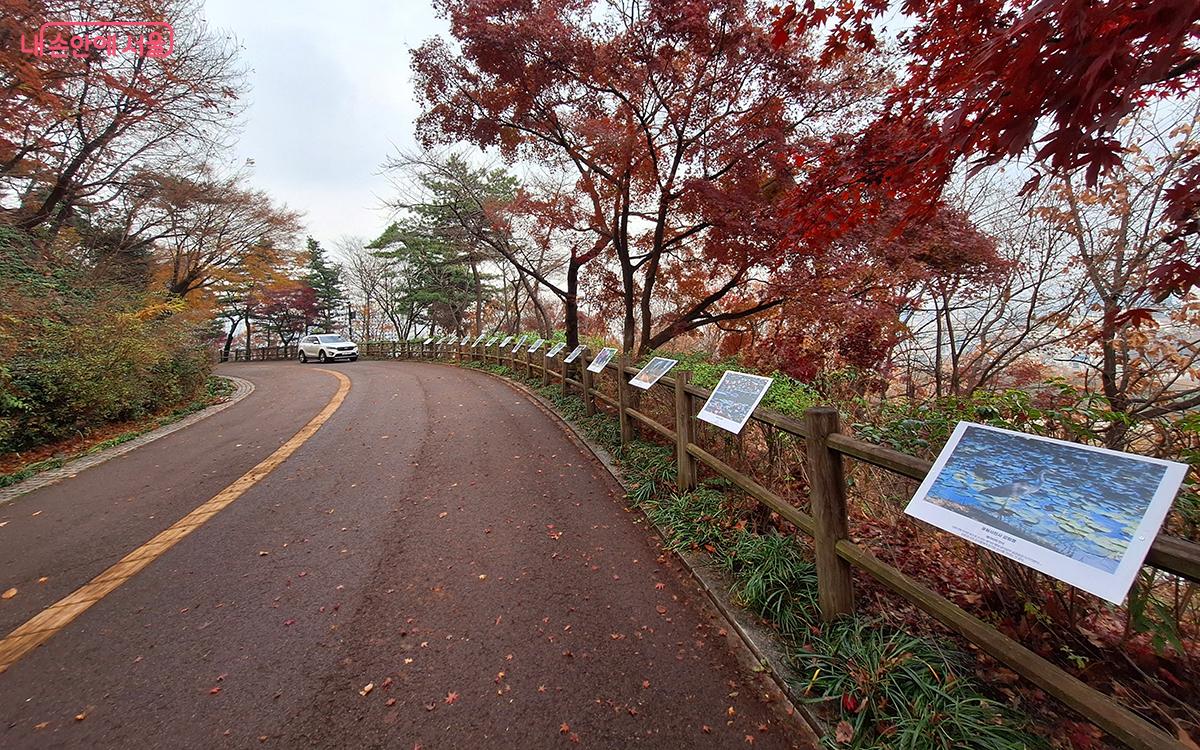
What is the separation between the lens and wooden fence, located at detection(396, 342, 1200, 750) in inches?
45.5

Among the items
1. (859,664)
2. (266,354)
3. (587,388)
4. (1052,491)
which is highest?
(1052,491)

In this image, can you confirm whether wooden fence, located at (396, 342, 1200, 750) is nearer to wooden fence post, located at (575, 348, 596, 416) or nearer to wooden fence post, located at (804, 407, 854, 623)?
wooden fence post, located at (804, 407, 854, 623)

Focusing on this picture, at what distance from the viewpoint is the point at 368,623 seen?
238 cm

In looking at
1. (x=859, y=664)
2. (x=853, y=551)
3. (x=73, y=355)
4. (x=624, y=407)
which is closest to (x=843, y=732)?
(x=859, y=664)

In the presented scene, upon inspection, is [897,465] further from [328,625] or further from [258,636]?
[258,636]

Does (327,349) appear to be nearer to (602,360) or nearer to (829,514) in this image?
(602,360)

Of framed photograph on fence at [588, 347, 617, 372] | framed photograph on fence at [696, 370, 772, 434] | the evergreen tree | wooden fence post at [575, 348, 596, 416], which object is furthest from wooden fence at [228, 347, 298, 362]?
framed photograph on fence at [696, 370, 772, 434]

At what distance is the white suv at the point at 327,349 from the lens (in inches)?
817

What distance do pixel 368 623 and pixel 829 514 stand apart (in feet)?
8.19

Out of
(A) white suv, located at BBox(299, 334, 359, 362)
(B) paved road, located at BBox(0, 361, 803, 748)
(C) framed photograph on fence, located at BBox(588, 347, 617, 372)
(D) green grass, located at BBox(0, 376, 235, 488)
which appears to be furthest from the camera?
(A) white suv, located at BBox(299, 334, 359, 362)

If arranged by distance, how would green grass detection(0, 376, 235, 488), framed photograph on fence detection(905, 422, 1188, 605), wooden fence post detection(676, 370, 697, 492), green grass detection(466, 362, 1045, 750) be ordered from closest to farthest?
1. framed photograph on fence detection(905, 422, 1188, 605)
2. green grass detection(466, 362, 1045, 750)
3. wooden fence post detection(676, 370, 697, 492)
4. green grass detection(0, 376, 235, 488)

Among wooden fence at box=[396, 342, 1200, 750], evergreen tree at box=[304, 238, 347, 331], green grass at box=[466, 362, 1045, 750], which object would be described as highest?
evergreen tree at box=[304, 238, 347, 331]

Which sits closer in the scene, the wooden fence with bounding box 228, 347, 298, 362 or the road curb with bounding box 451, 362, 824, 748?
the road curb with bounding box 451, 362, 824, 748

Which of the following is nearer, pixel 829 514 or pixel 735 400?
pixel 829 514
